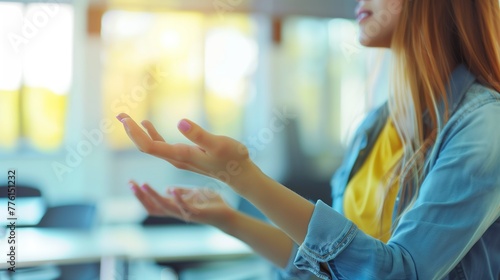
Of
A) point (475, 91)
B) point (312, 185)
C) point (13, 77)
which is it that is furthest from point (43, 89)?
point (475, 91)

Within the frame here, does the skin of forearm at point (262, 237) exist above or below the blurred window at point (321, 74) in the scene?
above

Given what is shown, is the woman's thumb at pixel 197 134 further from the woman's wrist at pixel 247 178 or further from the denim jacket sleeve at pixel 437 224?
the denim jacket sleeve at pixel 437 224

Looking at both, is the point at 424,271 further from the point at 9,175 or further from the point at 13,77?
the point at 13,77

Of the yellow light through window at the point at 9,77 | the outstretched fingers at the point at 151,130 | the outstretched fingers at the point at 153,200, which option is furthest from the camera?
the yellow light through window at the point at 9,77

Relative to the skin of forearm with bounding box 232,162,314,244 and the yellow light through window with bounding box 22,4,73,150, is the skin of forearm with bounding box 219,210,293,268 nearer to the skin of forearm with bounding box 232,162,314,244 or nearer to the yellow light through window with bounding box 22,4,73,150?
the skin of forearm with bounding box 232,162,314,244

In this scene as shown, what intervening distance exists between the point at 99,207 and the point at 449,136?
3.12 metres

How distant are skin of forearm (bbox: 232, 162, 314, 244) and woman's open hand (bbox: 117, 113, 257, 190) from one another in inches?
1.1

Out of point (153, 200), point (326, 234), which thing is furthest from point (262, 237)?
point (326, 234)

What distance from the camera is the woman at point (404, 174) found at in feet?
2.23

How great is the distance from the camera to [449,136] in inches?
30.4

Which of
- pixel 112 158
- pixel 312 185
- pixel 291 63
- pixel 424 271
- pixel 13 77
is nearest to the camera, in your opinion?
pixel 424 271

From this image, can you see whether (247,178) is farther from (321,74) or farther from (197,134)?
(321,74)

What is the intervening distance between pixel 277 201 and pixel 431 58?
0.35 metres

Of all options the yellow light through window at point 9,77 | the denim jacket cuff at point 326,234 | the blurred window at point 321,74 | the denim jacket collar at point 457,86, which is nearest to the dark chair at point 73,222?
the yellow light through window at point 9,77
